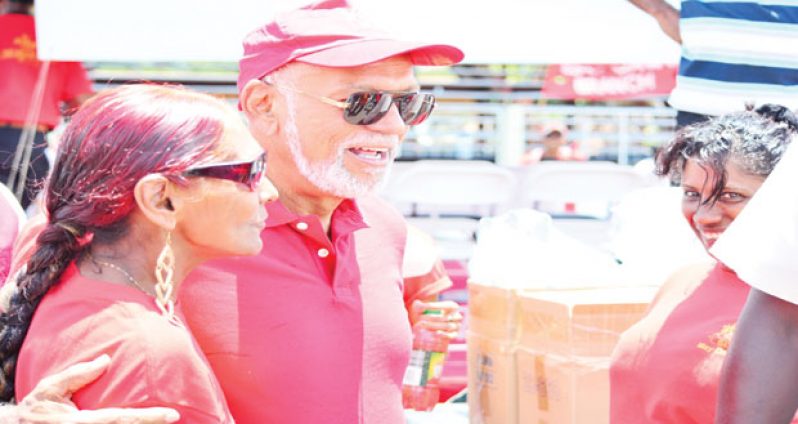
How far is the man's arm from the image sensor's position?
3.51m

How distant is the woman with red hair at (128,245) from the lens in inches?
60.0

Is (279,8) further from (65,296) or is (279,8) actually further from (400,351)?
(65,296)

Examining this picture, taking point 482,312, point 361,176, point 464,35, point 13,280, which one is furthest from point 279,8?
point 13,280

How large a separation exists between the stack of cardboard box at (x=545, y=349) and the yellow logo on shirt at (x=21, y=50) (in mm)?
3046

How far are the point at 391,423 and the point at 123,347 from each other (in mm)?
788

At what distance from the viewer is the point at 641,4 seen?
3545 mm

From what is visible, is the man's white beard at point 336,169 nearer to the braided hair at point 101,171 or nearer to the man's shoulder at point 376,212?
the man's shoulder at point 376,212

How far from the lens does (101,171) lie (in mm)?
1601

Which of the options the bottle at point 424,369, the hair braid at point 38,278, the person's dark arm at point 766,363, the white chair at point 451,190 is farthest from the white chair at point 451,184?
the person's dark arm at point 766,363

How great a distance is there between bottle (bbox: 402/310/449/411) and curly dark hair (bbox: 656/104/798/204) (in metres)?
0.67

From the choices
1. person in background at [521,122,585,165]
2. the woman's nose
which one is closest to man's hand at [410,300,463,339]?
the woman's nose

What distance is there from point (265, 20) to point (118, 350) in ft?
6.72

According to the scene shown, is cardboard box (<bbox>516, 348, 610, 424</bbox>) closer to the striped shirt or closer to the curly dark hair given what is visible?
the curly dark hair

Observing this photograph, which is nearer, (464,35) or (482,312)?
(482,312)
